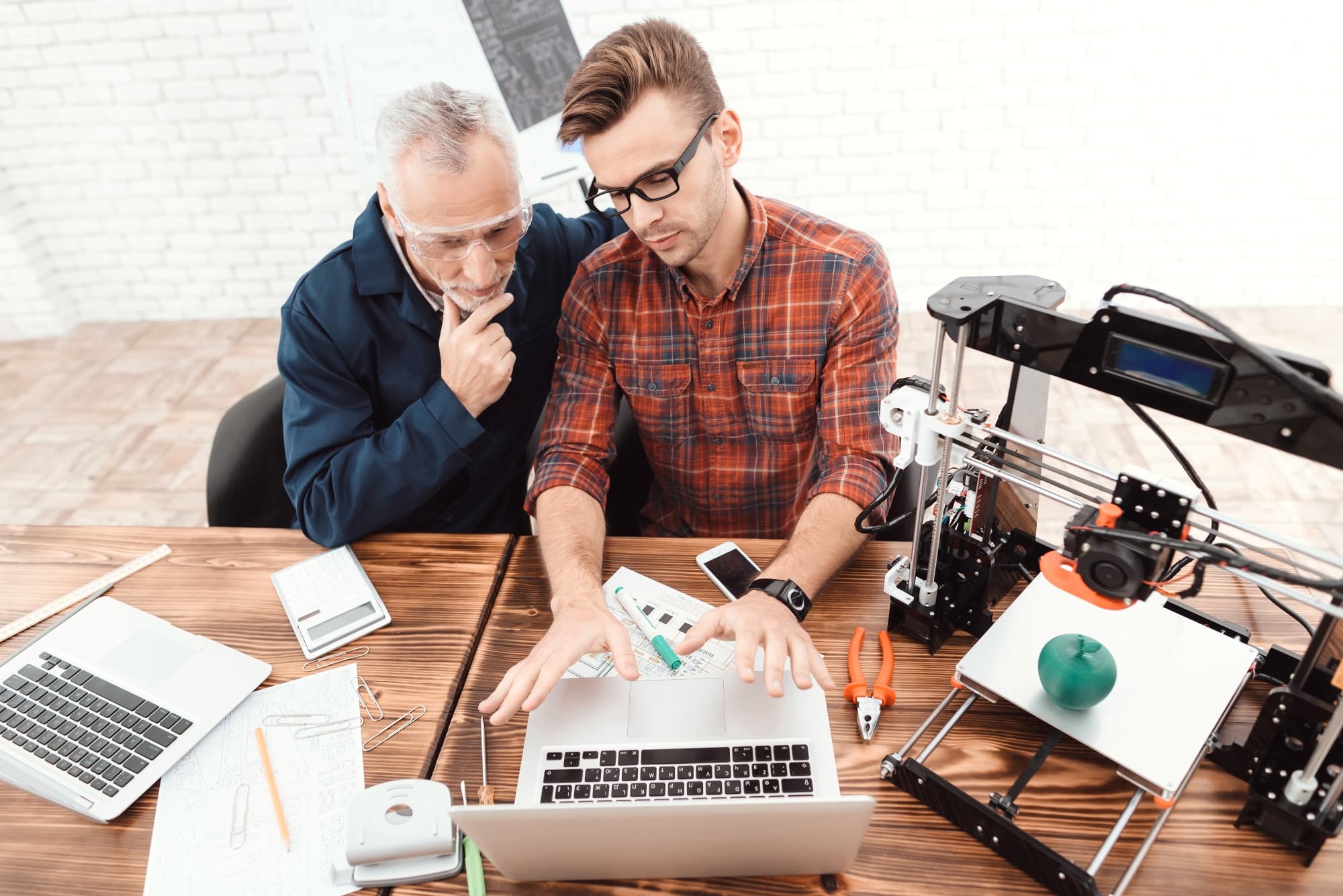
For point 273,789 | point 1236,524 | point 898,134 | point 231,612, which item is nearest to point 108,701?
point 231,612

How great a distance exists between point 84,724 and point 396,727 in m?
0.45

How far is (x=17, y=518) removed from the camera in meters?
3.08

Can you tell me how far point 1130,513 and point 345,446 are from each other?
131 centimetres

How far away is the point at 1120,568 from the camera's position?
89 centimetres

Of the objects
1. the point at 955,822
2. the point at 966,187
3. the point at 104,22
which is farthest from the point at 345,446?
the point at 104,22

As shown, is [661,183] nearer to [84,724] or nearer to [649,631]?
[649,631]

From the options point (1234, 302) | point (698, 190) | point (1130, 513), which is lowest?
point (1234, 302)

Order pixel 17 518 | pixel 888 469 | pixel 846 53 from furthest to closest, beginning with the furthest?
pixel 846 53
pixel 17 518
pixel 888 469

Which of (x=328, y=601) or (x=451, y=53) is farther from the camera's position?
(x=451, y=53)

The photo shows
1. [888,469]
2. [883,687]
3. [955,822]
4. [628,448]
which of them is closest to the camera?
[955,822]

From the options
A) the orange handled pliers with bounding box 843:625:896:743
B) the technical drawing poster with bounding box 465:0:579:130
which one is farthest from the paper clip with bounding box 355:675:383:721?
the technical drawing poster with bounding box 465:0:579:130

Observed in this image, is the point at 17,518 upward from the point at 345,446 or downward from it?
downward

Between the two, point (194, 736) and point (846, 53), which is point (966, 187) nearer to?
point (846, 53)

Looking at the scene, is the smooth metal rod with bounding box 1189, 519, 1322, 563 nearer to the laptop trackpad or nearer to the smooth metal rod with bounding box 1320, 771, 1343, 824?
the smooth metal rod with bounding box 1320, 771, 1343, 824
